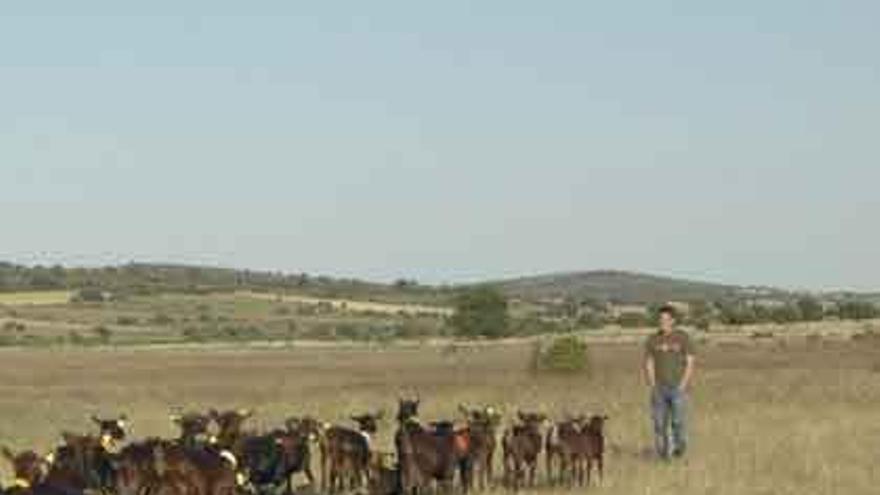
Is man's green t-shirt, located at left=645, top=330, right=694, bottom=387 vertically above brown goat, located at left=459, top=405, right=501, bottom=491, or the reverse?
man's green t-shirt, located at left=645, top=330, right=694, bottom=387

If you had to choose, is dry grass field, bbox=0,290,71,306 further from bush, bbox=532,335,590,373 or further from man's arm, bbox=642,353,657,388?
man's arm, bbox=642,353,657,388

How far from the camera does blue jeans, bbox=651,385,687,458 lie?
24219 millimetres

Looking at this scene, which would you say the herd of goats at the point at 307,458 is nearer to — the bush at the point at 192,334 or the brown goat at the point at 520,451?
the brown goat at the point at 520,451

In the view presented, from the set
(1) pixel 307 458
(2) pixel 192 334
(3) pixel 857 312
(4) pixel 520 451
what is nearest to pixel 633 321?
(3) pixel 857 312

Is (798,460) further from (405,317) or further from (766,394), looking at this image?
(405,317)

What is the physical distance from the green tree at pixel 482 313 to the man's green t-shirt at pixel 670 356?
223 feet

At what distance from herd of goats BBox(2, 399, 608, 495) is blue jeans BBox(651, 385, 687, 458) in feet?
4.38

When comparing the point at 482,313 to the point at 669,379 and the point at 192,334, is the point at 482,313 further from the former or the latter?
the point at 669,379

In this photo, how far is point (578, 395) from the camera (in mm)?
38562

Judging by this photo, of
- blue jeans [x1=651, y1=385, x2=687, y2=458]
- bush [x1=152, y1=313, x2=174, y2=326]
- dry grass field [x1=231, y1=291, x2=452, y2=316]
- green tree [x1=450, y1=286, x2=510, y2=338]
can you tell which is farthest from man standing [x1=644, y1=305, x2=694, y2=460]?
dry grass field [x1=231, y1=291, x2=452, y2=316]

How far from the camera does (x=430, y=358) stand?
Answer: 7394 cm

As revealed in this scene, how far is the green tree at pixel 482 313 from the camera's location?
93062mm

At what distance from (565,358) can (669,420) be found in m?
24.5

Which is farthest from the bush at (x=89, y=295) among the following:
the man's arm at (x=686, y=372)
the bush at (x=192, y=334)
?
the man's arm at (x=686, y=372)
